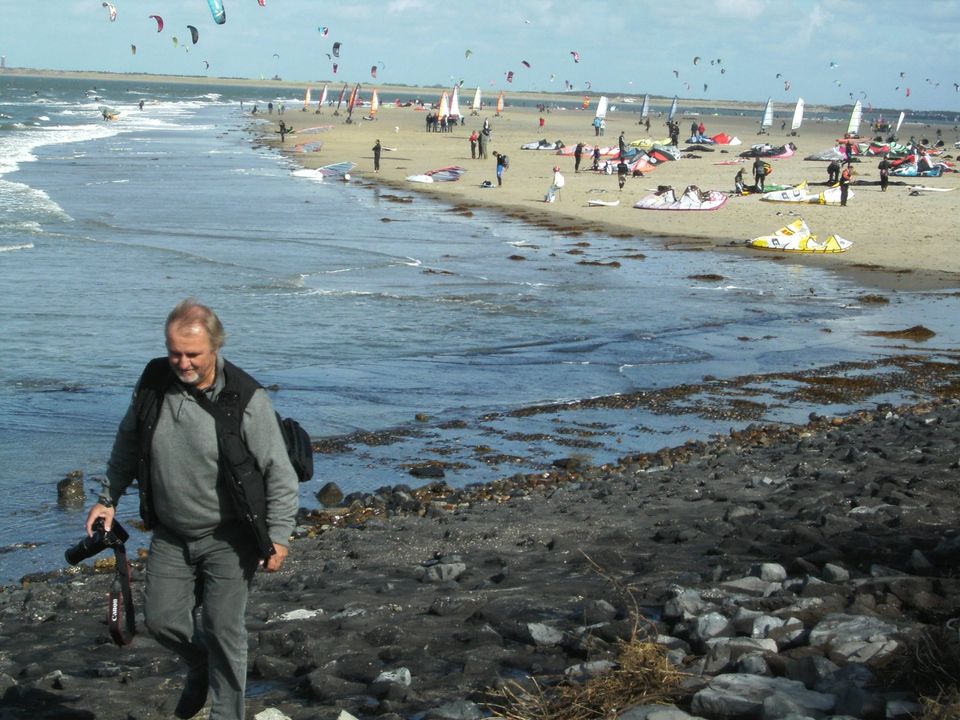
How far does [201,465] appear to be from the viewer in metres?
4.28

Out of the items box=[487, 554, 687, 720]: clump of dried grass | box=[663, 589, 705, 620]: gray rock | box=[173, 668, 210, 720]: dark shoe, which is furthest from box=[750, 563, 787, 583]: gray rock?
box=[173, 668, 210, 720]: dark shoe

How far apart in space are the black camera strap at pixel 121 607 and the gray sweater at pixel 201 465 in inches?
13.8

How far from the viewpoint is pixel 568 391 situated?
14281 millimetres

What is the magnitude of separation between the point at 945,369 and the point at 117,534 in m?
13.2

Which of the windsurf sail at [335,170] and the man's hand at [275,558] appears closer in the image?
the man's hand at [275,558]

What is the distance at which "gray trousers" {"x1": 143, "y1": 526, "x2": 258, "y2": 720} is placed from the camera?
4.37 m

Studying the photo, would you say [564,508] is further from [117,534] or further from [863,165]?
[863,165]

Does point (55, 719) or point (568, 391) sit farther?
point (568, 391)

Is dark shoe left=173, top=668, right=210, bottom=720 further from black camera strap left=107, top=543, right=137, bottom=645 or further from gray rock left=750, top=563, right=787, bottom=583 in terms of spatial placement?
gray rock left=750, top=563, right=787, bottom=583

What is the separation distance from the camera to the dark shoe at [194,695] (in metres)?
4.58

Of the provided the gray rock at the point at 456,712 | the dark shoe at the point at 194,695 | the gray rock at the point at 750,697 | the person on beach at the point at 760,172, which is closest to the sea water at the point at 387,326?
the dark shoe at the point at 194,695

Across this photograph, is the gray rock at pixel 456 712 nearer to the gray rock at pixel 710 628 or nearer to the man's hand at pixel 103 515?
the gray rock at pixel 710 628

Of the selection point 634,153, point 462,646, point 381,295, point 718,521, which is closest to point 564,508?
Answer: point 718,521

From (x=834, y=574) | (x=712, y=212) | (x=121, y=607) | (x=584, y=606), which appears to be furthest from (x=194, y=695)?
(x=712, y=212)
